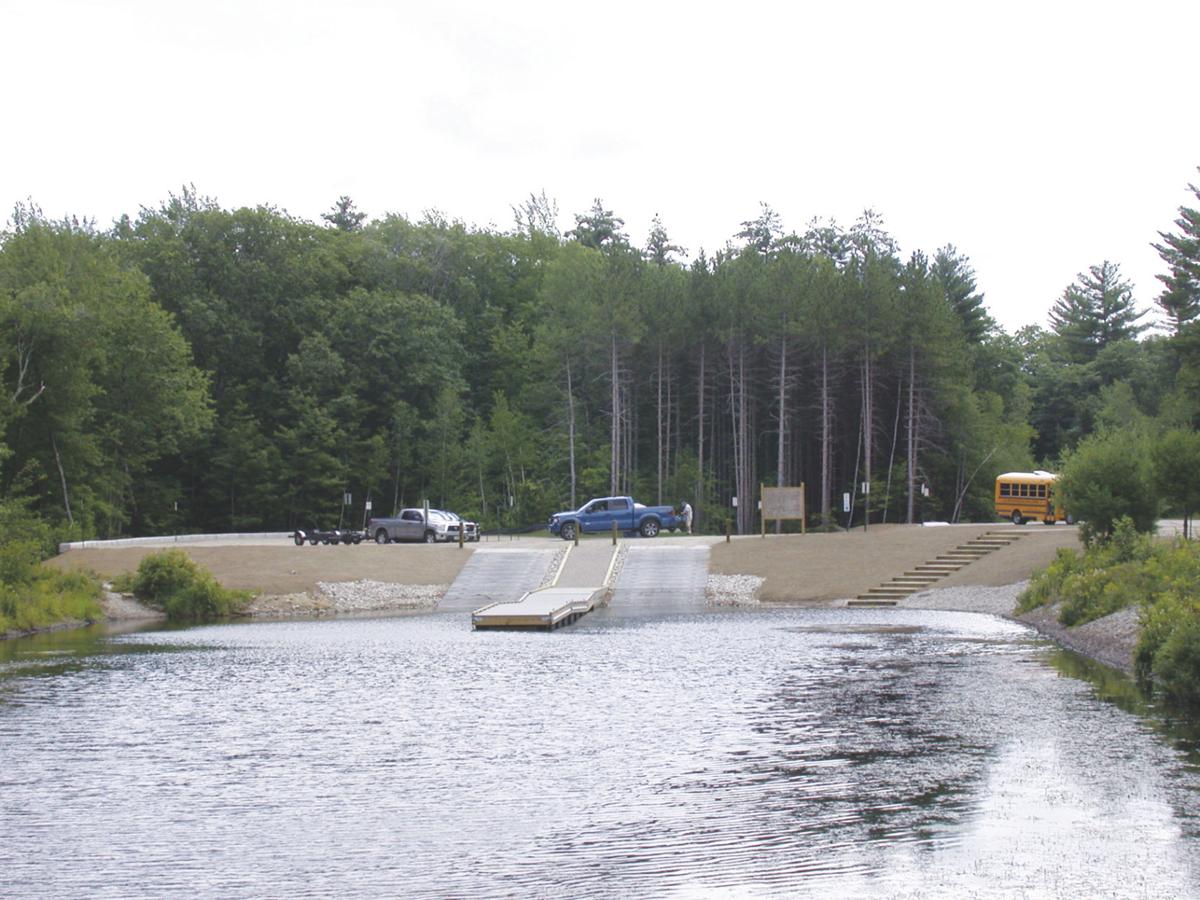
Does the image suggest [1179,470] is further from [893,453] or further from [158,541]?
[158,541]

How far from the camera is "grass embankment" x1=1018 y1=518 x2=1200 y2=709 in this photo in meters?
22.3

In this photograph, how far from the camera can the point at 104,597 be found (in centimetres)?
4450

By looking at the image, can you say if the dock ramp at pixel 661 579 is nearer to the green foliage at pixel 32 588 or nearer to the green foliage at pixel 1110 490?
the green foliage at pixel 1110 490

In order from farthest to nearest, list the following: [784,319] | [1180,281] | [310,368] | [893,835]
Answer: [1180,281] < [310,368] < [784,319] < [893,835]

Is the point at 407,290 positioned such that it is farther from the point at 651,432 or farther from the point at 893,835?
the point at 893,835

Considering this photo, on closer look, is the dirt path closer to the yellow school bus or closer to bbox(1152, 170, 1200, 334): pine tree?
the yellow school bus

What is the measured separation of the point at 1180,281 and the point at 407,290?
1898 inches

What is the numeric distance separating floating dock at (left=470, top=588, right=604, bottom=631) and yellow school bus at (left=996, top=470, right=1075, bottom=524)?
2567 centimetres

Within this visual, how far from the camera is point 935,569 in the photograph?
48.2 meters

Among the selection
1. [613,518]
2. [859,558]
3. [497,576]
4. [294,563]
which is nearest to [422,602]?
[497,576]

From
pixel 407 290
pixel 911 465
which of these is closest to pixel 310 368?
pixel 407 290

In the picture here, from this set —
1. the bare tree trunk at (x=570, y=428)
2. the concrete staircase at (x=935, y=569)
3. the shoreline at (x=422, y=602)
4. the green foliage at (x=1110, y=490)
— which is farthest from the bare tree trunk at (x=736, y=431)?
the green foliage at (x=1110, y=490)

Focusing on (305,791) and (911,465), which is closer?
(305,791)

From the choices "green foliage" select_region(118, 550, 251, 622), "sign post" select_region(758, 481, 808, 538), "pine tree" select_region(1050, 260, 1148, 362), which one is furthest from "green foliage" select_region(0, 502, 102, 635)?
"pine tree" select_region(1050, 260, 1148, 362)
